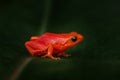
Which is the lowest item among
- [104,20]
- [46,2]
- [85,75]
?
[85,75]

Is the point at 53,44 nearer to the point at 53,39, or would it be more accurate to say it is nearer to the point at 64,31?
the point at 53,39

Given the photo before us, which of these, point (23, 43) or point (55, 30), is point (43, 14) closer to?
point (55, 30)

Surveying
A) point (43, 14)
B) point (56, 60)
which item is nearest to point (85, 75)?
point (56, 60)

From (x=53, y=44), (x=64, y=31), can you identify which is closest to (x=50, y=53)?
(x=53, y=44)

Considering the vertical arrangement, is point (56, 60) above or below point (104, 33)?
below

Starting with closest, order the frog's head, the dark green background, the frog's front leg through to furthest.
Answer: the dark green background
the frog's front leg
the frog's head
